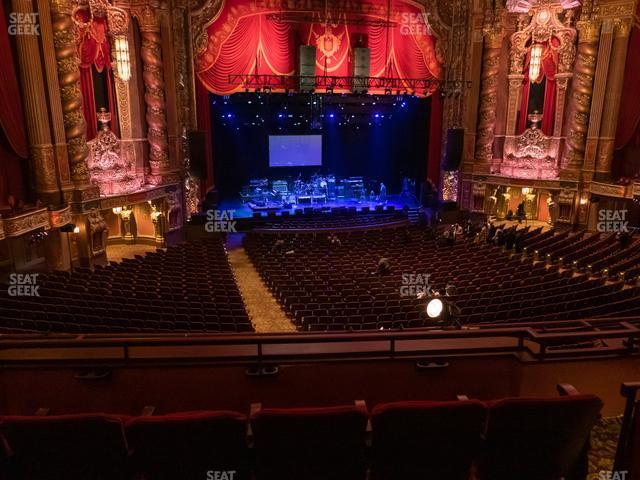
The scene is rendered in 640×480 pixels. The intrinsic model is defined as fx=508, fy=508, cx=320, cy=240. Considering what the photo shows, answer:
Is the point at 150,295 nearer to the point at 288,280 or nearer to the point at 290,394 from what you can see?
the point at 288,280

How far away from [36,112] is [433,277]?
11.7 m

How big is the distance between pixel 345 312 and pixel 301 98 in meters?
14.9

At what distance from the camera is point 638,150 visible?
20.0 metres

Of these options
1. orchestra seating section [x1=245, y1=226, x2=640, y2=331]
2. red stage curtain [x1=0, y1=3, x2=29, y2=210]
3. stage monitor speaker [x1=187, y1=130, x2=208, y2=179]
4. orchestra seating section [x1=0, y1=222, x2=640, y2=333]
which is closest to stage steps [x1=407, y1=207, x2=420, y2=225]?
orchestra seating section [x1=245, y1=226, x2=640, y2=331]

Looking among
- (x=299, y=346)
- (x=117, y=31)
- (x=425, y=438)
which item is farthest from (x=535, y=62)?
(x=425, y=438)

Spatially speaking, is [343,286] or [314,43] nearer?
[343,286]

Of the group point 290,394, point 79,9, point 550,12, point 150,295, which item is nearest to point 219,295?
point 150,295

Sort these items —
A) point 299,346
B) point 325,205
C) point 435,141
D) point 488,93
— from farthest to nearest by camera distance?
point 435,141, point 325,205, point 488,93, point 299,346

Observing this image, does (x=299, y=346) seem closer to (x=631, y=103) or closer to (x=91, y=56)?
(x=91, y=56)

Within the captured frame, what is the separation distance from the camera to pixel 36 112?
1415 cm

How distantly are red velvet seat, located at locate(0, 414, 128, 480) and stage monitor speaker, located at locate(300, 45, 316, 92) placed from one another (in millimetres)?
18117

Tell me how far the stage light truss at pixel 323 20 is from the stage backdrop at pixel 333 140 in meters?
3.60

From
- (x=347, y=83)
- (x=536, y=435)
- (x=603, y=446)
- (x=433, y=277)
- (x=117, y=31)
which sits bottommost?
(x=433, y=277)

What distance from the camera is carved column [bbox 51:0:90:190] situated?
14.4 metres
